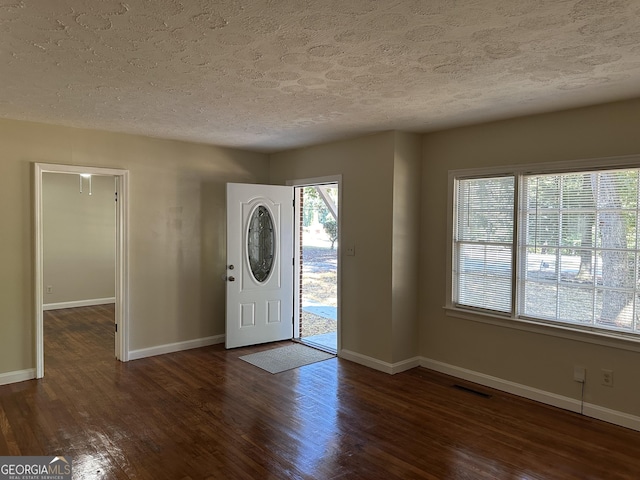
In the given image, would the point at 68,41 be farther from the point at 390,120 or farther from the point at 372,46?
the point at 390,120

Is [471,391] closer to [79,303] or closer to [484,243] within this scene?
[484,243]

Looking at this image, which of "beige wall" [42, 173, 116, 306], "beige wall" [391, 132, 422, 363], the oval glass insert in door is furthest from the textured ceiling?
"beige wall" [42, 173, 116, 306]

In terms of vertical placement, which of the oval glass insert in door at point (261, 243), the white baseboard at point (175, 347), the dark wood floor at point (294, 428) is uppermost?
the oval glass insert in door at point (261, 243)

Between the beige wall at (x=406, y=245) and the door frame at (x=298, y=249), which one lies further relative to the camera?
the door frame at (x=298, y=249)

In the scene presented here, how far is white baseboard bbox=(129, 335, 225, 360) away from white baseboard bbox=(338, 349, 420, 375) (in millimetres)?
1632

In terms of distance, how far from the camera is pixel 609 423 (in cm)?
330

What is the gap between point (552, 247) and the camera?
3.63 metres

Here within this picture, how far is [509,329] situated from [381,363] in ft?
4.16

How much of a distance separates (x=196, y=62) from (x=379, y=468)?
260 cm

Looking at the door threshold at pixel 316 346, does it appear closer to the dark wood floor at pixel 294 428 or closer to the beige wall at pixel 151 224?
the dark wood floor at pixel 294 428

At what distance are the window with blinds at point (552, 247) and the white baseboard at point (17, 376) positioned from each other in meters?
4.08

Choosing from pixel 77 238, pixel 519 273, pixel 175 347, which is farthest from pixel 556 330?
pixel 77 238

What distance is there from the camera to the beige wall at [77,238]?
24.2ft

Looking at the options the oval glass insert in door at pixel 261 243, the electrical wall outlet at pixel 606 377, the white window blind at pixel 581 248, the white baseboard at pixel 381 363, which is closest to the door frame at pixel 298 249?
the white baseboard at pixel 381 363
